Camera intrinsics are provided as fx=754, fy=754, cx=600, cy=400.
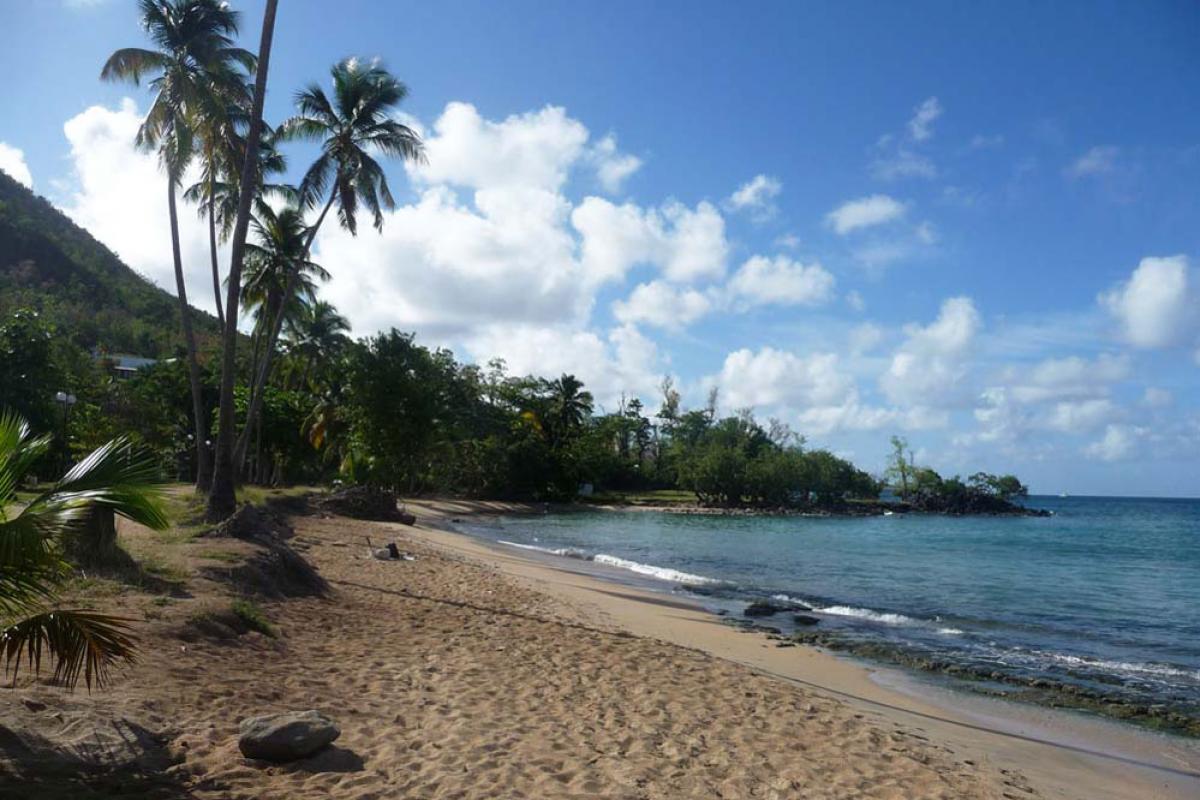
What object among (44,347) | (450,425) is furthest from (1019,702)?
(450,425)

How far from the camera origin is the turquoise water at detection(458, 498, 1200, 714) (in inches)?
514

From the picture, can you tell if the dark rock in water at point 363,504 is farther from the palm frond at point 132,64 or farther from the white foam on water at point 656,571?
the palm frond at point 132,64

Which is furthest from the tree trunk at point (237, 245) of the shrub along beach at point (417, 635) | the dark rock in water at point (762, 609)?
the dark rock in water at point (762, 609)

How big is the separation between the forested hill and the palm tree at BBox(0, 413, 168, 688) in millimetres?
72721

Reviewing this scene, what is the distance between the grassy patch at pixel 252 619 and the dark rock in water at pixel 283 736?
Result: 119 inches

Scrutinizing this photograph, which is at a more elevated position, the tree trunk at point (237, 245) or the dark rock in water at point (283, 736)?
the tree trunk at point (237, 245)

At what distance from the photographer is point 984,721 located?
910cm

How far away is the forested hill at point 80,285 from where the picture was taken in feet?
250

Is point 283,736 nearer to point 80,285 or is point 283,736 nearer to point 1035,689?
point 1035,689

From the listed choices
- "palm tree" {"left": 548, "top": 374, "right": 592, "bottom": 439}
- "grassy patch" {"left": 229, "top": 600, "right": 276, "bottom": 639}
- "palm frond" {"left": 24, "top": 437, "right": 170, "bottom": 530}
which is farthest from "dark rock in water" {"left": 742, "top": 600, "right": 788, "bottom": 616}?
"palm tree" {"left": 548, "top": 374, "right": 592, "bottom": 439}

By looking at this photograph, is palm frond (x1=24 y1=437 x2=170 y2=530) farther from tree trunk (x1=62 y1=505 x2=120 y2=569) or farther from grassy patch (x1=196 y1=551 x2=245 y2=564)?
grassy patch (x1=196 y1=551 x2=245 y2=564)

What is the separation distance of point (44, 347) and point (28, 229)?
245ft

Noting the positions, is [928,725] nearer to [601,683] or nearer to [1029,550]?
[601,683]

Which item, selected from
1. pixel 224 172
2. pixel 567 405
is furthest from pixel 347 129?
pixel 567 405
